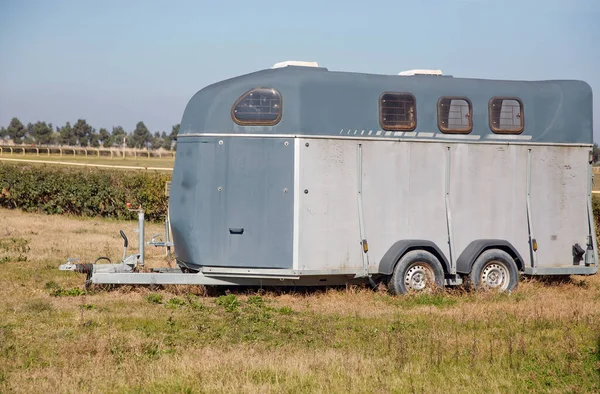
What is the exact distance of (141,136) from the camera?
135625 mm

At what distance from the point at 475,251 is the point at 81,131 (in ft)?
384

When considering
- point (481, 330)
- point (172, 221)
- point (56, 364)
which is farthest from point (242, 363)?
point (172, 221)

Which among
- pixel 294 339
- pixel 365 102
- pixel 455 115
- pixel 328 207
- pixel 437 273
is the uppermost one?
pixel 365 102

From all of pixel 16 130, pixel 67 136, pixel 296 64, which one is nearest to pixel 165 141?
pixel 67 136

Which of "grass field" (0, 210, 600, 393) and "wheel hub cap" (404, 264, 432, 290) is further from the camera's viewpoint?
"wheel hub cap" (404, 264, 432, 290)

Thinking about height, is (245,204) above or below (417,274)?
above

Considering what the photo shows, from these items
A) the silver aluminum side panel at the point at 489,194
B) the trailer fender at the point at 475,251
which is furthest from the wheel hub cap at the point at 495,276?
the silver aluminum side panel at the point at 489,194

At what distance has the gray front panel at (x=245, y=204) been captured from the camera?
12891 mm

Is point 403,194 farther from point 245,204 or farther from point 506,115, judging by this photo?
point 245,204

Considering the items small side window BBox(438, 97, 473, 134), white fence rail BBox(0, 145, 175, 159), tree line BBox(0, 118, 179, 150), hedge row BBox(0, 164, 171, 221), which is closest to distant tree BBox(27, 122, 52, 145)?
tree line BBox(0, 118, 179, 150)

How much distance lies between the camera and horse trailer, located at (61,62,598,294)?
12.9 meters

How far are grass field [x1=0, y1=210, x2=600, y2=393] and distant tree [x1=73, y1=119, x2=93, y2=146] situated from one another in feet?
369

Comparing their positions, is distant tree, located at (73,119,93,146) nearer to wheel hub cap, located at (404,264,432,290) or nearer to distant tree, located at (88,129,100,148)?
distant tree, located at (88,129,100,148)

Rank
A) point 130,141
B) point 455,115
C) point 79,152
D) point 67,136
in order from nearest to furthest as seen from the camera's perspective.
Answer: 1. point 455,115
2. point 79,152
3. point 67,136
4. point 130,141
